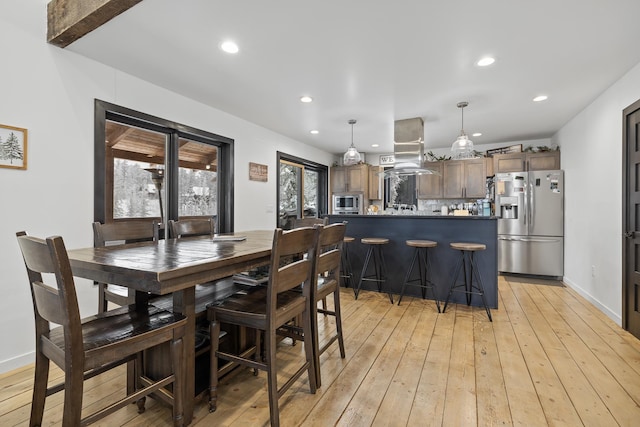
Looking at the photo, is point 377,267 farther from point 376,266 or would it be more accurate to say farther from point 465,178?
point 465,178

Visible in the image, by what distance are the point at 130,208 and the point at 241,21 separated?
2.14 m

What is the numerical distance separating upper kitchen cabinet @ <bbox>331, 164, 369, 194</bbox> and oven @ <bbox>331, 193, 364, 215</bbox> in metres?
0.12

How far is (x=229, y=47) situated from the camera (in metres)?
2.45

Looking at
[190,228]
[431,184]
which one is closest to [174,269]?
[190,228]

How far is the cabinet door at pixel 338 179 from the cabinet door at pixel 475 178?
8.09 ft

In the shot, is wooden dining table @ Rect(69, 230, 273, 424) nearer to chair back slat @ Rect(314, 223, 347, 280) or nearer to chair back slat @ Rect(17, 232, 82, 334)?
chair back slat @ Rect(17, 232, 82, 334)

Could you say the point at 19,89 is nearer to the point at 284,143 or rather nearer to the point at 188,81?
the point at 188,81

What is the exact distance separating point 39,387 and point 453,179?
611 cm

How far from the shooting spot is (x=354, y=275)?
423 centimetres

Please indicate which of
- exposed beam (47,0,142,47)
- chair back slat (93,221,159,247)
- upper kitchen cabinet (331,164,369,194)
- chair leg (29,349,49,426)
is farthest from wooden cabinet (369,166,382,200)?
chair leg (29,349,49,426)

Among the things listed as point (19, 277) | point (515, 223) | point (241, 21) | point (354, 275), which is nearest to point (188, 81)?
point (241, 21)

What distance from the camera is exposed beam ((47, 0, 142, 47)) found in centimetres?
189

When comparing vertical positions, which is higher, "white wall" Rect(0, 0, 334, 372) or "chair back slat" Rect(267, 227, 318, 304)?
"white wall" Rect(0, 0, 334, 372)

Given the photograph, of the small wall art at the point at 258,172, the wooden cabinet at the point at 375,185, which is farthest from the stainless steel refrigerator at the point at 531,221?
the small wall art at the point at 258,172
